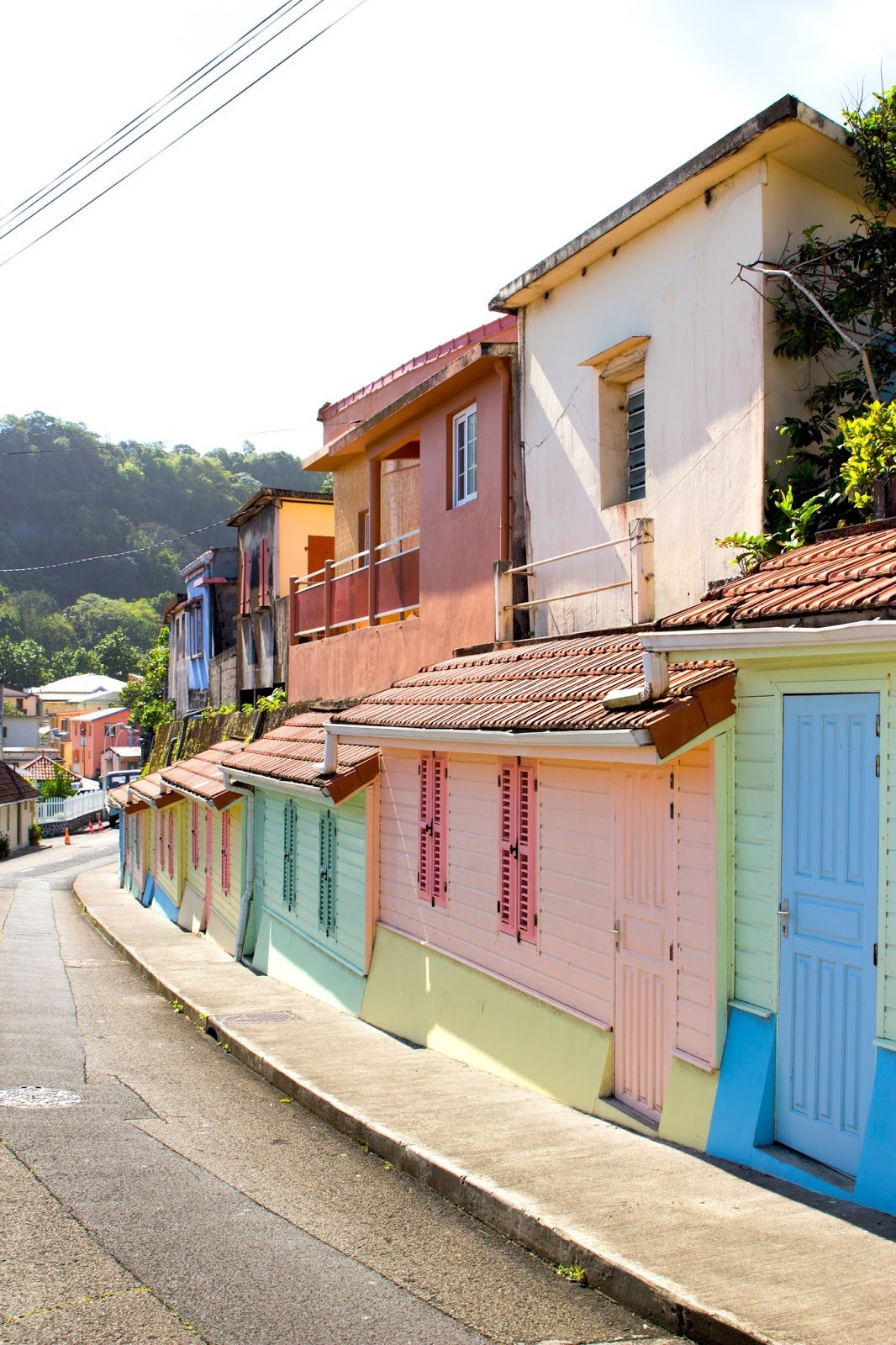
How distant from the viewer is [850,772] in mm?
5840

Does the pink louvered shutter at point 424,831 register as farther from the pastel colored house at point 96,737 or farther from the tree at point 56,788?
the pastel colored house at point 96,737

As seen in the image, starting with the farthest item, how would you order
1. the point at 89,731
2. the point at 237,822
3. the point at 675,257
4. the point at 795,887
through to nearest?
the point at 89,731
the point at 237,822
the point at 675,257
the point at 795,887

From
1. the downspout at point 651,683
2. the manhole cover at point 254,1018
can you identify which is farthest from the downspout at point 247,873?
the downspout at point 651,683

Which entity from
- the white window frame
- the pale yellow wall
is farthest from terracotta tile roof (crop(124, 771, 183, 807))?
the white window frame

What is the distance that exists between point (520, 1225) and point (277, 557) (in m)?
20.5

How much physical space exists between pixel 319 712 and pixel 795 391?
30.8ft

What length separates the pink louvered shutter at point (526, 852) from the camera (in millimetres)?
8734

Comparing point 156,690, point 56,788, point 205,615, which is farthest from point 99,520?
point 205,615

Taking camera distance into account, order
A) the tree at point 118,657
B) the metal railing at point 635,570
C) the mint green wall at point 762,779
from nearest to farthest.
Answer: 1. the mint green wall at point 762,779
2. the metal railing at point 635,570
3. the tree at point 118,657

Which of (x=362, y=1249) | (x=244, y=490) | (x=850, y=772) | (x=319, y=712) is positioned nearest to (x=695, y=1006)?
(x=850, y=772)

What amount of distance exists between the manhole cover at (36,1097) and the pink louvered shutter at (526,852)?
3.42 meters

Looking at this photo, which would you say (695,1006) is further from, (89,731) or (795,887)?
(89,731)

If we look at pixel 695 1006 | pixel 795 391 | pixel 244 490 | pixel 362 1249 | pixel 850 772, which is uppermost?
pixel 244 490

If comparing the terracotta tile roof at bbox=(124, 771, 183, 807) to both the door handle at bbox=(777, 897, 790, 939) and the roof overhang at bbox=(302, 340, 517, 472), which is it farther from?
the door handle at bbox=(777, 897, 790, 939)
